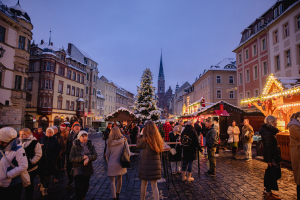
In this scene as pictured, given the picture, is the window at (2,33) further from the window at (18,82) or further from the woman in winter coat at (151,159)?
the woman in winter coat at (151,159)

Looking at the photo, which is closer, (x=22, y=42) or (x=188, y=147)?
(x=188, y=147)

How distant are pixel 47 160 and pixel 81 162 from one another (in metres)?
1.58

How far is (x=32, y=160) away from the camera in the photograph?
13.9 ft

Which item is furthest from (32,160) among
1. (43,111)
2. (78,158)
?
(43,111)

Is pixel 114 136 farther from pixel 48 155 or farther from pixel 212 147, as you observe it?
pixel 212 147

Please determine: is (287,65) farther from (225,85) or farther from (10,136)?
(10,136)

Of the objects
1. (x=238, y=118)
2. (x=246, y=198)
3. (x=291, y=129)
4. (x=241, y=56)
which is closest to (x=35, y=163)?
(x=246, y=198)

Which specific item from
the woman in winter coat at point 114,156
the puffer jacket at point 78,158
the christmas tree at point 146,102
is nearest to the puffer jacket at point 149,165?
the woman in winter coat at point 114,156

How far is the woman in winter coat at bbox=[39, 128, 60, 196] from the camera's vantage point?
5.18 metres

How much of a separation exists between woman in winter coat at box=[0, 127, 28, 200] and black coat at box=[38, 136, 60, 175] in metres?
1.93

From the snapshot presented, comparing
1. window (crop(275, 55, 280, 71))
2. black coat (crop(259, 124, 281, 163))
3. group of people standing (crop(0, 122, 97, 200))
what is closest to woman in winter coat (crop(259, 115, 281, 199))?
black coat (crop(259, 124, 281, 163))

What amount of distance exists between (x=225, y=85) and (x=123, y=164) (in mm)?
39733

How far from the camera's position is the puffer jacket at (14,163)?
123 inches

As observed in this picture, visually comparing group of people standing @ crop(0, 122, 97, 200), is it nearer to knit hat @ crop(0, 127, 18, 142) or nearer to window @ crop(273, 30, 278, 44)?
knit hat @ crop(0, 127, 18, 142)
